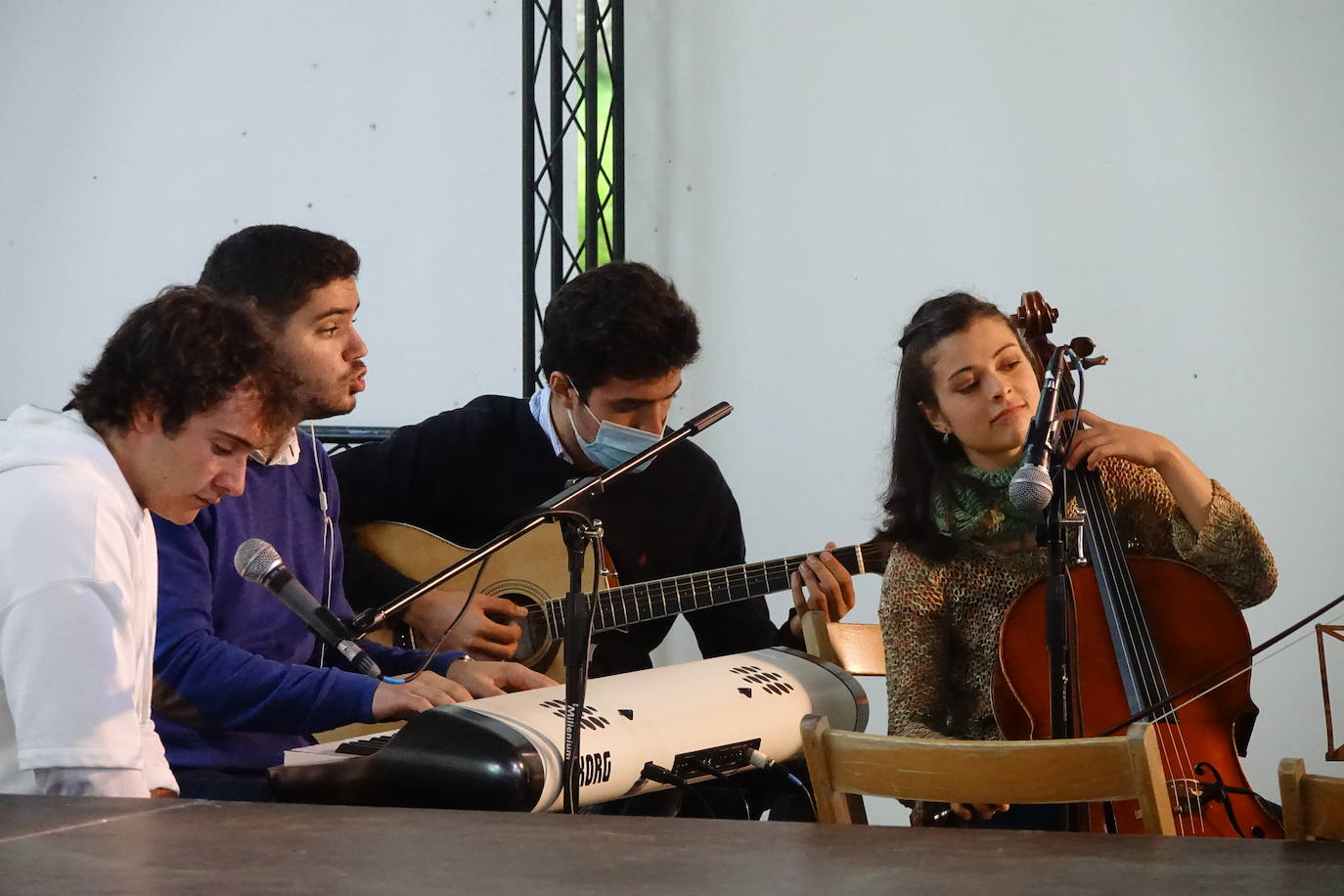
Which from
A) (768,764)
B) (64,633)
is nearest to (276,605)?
(64,633)

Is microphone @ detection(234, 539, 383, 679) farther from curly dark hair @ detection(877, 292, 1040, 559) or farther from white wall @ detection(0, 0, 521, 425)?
white wall @ detection(0, 0, 521, 425)

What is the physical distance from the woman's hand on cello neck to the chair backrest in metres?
0.58

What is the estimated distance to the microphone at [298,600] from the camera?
1.44 meters

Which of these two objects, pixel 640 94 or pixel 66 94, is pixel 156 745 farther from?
pixel 66 94

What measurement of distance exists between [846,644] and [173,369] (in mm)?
1381

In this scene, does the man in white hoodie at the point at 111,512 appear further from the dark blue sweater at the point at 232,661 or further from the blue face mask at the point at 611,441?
the blue face mask at the point at 611,441

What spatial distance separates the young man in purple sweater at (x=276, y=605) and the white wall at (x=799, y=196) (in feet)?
6.25

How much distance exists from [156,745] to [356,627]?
34 cm

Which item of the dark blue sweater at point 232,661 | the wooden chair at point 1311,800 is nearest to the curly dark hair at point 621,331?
the dark blue sweater at point 232,661

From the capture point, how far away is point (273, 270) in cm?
221

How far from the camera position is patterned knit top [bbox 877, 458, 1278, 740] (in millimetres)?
2061

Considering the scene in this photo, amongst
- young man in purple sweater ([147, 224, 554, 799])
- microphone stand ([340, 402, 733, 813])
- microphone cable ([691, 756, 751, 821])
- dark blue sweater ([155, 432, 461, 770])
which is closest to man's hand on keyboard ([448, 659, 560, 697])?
young man in purple sweater ([147, 224, 554, 799])

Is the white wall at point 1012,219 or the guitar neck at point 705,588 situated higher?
the white wall at point 1012,219

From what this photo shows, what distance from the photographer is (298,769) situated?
1594 mm
